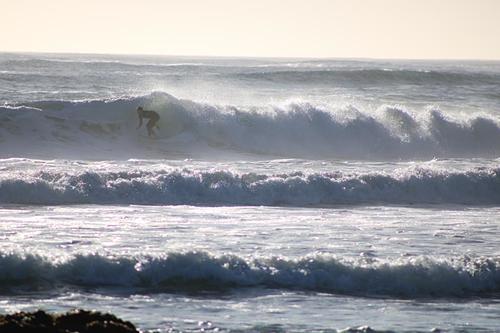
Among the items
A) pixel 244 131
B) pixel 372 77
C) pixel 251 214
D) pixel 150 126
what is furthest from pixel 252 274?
pixel 372 77

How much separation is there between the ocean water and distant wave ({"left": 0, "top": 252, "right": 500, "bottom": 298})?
22mm

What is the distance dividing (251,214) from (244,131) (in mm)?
12308

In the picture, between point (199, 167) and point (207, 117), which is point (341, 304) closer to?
point (199, 167)

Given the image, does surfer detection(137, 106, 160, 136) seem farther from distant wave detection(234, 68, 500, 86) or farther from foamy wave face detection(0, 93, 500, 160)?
distant wave detection(234, 68, 500, 86)

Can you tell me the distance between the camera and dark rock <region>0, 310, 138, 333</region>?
23.1 feet

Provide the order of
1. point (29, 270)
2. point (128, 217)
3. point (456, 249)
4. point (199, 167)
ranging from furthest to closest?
point (199, 167)
point (128, 217)
point (456, 249)
point (29, 270)

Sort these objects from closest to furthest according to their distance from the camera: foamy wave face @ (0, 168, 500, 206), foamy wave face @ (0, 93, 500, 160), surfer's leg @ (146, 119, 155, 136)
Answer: foamy wave face @ (0, 168, 500, 206)
foamy wave face @ (0, 93, 500, 160)
surfer's leg @ (146, 119, 155, 136)

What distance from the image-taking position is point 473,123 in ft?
101

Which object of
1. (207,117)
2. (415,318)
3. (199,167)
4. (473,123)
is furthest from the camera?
(473,123)

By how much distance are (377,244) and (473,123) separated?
1900 centimetres

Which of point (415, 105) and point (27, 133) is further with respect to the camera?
point (415, 105)

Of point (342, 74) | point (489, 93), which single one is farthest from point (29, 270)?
Result: point (342, 74)

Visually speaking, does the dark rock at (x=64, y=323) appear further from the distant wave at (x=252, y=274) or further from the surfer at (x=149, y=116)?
the surfer at (x=149, y=116)

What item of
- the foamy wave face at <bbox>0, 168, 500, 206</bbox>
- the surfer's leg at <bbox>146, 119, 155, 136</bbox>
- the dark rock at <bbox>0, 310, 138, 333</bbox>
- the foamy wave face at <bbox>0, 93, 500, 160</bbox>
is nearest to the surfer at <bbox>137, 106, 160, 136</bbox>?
the surfer's leg at <bbox>146, 119, 155, 136</bbox>
